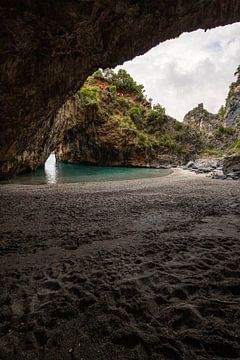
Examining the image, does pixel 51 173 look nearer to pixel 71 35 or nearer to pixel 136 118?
pixel 71 35

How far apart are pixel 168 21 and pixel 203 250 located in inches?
282

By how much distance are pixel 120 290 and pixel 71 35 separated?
700 cm

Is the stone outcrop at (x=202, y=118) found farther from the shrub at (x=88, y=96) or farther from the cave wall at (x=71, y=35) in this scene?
the cave wall at (x=71, y=35)

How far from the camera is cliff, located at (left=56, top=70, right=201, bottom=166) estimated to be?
33.6 metres

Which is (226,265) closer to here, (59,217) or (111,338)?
(111,338)

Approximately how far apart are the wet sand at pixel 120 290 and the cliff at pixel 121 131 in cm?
2644

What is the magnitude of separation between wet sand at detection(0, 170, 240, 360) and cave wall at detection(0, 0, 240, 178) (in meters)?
5.07

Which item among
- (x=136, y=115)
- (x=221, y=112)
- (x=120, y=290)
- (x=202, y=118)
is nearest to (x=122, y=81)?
(x=136, y=115)

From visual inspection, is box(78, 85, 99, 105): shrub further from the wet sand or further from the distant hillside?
the wet sand

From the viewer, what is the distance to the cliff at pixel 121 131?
33.6 meters

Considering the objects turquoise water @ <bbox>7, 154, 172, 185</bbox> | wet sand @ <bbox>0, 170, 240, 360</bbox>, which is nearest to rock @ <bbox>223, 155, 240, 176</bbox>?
turquoise water @ <bbox>7, 154, 172, 185</bbox>

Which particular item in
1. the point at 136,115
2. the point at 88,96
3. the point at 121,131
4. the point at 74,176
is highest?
the point at 88,96

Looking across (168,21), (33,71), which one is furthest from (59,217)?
(168,21)

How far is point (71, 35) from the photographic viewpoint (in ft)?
20.8
